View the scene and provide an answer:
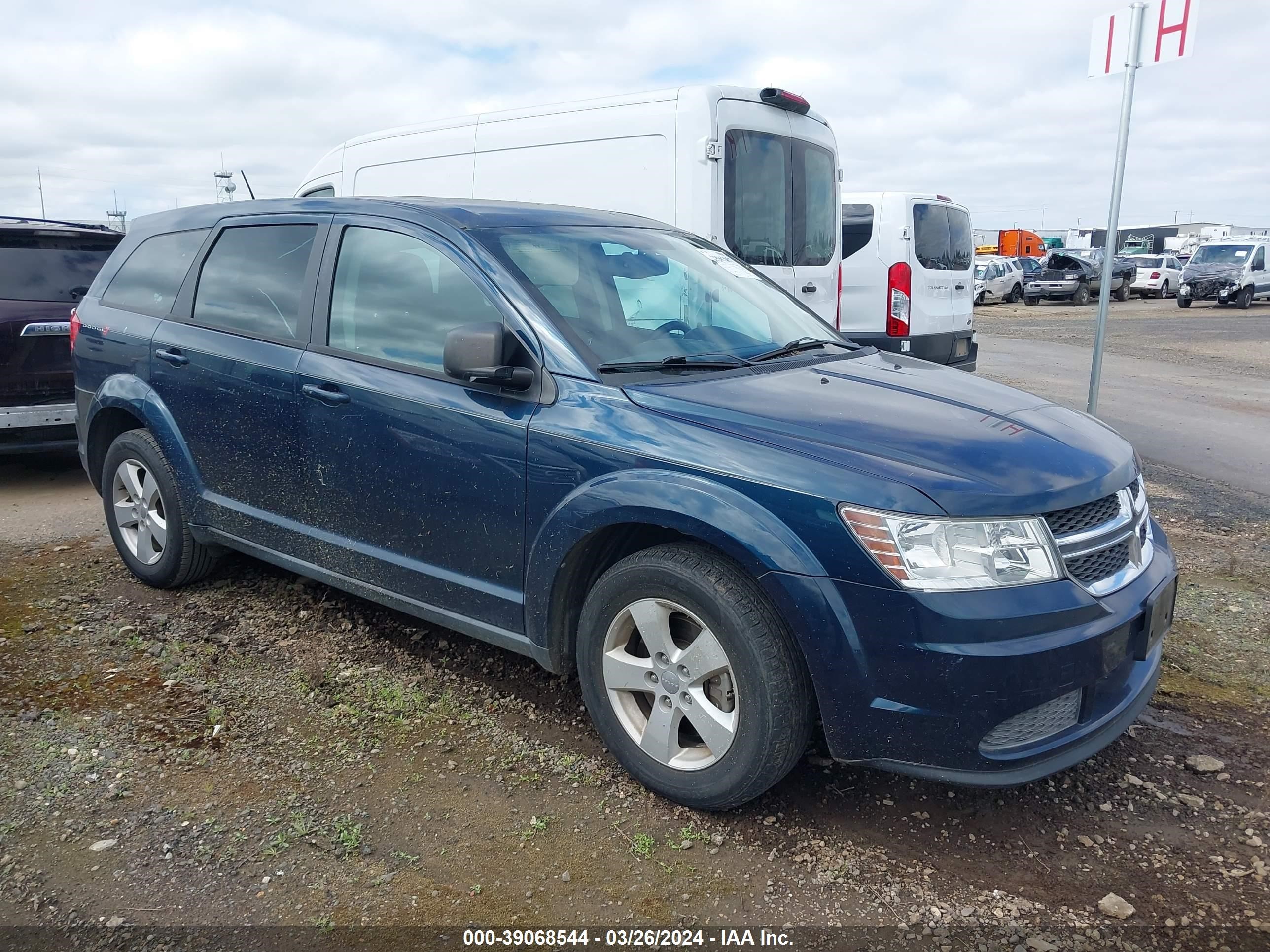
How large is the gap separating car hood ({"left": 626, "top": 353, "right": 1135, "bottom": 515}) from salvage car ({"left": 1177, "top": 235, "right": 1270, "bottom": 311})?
30.2m

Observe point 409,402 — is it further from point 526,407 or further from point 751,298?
point 751,298

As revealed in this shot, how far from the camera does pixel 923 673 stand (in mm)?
2555

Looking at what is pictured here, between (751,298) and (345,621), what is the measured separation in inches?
87.2

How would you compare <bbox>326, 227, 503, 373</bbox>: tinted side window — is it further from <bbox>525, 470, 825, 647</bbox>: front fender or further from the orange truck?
the orange truck

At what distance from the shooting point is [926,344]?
10234mm

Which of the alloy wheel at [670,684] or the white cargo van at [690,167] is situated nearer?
the alloy wheel at [670,684]

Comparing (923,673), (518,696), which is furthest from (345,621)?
(923,673)

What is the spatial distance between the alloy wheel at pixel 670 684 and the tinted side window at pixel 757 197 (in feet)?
14.6

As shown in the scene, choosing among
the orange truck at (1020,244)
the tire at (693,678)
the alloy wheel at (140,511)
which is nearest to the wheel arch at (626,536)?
the tire at (693,678)

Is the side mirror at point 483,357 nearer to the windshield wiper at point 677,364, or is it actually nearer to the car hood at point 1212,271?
the windshield wiper at point 677,364

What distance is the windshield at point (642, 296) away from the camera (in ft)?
11.1

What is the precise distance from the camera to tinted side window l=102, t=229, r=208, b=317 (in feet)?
15.0

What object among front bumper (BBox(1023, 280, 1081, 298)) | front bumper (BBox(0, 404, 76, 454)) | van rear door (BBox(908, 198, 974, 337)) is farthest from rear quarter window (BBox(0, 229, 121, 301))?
front bumper (BBox(1023, 280, 1081, 298))

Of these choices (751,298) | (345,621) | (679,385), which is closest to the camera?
(679,385)
